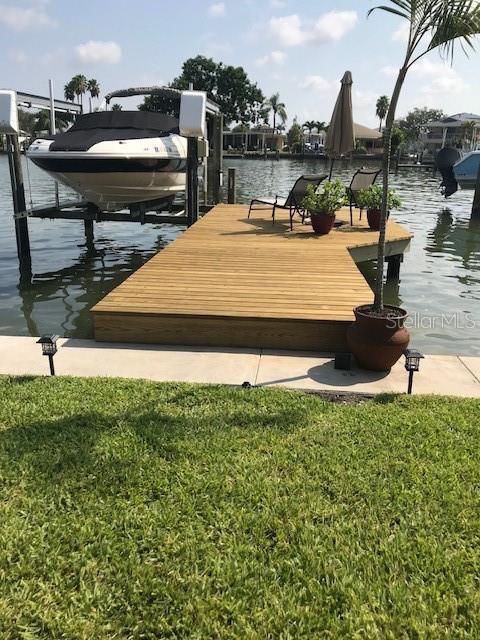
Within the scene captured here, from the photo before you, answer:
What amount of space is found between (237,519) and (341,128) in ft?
29.0

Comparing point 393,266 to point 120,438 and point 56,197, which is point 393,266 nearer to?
point 56,197

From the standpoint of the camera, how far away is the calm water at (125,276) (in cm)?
680

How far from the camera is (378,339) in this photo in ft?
12.8

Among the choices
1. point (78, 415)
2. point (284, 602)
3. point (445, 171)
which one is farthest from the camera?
point (445, 171)

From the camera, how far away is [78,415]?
10.6 feet

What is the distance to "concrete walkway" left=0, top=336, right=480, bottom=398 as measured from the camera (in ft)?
12.6

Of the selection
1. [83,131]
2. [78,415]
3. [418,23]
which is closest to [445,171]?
[83,131]

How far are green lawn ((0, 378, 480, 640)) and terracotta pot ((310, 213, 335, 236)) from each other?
5384 millimetres

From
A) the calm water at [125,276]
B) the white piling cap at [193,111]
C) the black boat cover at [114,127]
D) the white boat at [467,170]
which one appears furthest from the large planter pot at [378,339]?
the white boat at [467,170]

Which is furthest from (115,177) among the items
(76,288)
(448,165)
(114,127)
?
(448,165)

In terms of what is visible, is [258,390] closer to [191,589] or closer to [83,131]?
[191,589]

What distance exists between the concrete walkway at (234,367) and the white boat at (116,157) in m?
5.14

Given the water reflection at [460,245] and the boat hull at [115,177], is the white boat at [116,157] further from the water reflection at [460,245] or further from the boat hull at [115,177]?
the water reflection at [460,245]

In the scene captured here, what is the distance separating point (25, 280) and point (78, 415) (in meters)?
6.79
